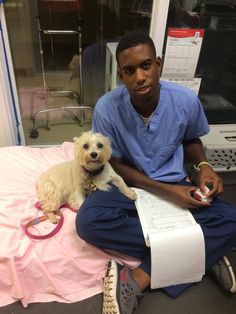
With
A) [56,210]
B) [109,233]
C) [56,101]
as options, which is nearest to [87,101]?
[56,101]

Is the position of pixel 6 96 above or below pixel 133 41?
below

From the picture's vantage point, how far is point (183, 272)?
1.27 meters

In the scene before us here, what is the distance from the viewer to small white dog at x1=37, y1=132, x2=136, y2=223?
1290 millimetres

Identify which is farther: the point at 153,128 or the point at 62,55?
the point at 62,55

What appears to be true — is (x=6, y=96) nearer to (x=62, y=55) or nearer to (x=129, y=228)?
(x=62, y=55)

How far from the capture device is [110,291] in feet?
3.86

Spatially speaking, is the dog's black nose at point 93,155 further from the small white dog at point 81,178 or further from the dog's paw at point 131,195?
the dog's paw at point 131,195

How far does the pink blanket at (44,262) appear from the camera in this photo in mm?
1257

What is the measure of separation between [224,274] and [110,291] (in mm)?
537

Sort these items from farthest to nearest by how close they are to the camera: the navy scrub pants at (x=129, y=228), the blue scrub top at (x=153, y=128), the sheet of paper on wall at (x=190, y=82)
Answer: the sheet of paper on wall at (x=190, y=82), the blue scrub top at (x=153, y=128), the navy scrub pants at (x=129, y=228)

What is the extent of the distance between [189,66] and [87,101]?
1133 mm

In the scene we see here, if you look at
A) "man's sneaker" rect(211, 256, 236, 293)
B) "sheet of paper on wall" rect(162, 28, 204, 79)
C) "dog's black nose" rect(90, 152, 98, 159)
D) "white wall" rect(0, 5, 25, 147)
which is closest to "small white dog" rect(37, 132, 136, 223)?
"dog's black nose" rect(90, 152, 98, 159)

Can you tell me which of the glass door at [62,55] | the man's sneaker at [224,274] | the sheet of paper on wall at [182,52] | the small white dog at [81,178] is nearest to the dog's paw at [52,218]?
the small white dog at [81,178]

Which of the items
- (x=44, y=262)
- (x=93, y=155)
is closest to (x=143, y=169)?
(x=93, y=155)
